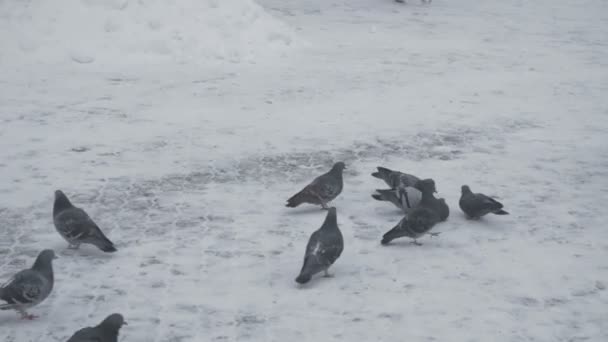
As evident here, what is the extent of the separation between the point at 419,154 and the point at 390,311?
412cm

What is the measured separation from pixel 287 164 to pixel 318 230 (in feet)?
9.16

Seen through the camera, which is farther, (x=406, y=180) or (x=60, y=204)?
(x=406, y=180)

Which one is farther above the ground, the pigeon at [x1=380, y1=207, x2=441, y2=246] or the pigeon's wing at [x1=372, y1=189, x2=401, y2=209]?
the pigeon at [x1=380, y1=207, x2=441, y2=246]

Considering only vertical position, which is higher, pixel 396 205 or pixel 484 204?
pixel 484 204

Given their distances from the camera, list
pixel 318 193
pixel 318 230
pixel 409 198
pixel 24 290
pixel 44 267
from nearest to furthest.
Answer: pixel 24 290 → pixel 44 267 → pixel 318 230 → pixel 409 198 → pixel 318 193

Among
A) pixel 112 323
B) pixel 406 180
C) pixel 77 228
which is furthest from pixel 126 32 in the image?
pixel 112 323

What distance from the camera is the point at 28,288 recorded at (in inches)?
216

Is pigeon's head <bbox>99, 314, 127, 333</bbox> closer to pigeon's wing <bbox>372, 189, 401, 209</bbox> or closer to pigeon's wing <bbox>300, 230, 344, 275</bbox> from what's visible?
pigeon's wing <bbox>300, 230, 344, 275</bbox>

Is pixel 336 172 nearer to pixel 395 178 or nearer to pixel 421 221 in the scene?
pixel 395 178

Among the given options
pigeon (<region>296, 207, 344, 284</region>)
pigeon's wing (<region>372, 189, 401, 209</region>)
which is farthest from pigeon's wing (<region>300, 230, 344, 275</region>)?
pigeon's wing (<region>372, 189, 401, 209</region>)

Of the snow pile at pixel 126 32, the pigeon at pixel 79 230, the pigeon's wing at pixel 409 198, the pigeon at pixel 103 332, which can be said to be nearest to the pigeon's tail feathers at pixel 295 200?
the pigeon's wing at pixel 409 198

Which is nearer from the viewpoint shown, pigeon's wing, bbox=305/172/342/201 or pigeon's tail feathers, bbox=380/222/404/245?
pigeon's tail feathers, bbox=380/222/404/245

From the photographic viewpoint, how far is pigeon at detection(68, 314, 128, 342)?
4.93m

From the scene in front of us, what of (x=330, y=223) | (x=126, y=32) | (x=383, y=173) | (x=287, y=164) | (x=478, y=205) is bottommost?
(x=287, y=164)
